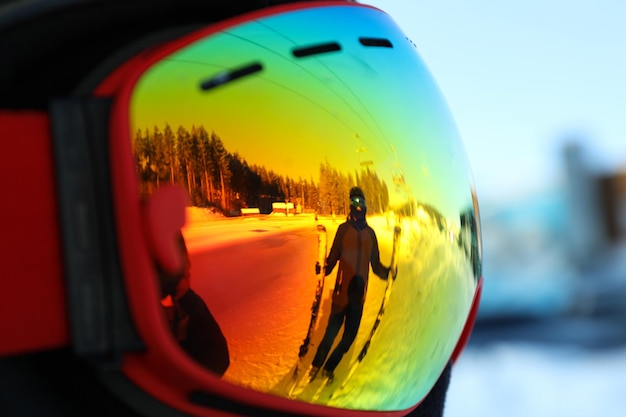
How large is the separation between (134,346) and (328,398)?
208mm

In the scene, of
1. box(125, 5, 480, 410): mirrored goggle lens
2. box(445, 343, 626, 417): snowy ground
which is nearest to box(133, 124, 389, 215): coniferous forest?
box(125, 5, 480, 410): mirrored goggle lens

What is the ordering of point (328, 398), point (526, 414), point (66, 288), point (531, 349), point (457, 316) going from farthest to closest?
point (531, 349) < point (526, 414) < point (457, 316) < point (328, 398) < point (66, 288)

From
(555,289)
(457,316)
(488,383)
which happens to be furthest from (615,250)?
(457,316)

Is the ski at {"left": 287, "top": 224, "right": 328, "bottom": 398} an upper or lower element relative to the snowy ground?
upper

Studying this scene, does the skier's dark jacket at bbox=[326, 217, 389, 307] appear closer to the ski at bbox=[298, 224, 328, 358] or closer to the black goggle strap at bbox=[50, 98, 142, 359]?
the ski at bbox=[298, 224, 328, 358]

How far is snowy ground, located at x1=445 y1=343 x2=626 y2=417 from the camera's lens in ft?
11.8

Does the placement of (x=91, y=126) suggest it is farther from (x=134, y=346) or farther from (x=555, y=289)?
(x=555, y=289)

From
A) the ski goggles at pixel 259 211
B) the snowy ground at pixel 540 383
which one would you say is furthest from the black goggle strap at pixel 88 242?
the snowy ground at pixel 540 383

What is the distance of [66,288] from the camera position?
47 centimetres

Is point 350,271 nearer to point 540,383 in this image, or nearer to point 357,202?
point 357,202

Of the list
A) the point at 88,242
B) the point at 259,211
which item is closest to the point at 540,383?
the point at 259,211

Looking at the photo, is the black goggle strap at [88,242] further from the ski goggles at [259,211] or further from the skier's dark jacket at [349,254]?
the skier's dark jacket at [349,254]

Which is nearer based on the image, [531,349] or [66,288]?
[66,288]

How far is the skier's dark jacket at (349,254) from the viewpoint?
1.99 feet
